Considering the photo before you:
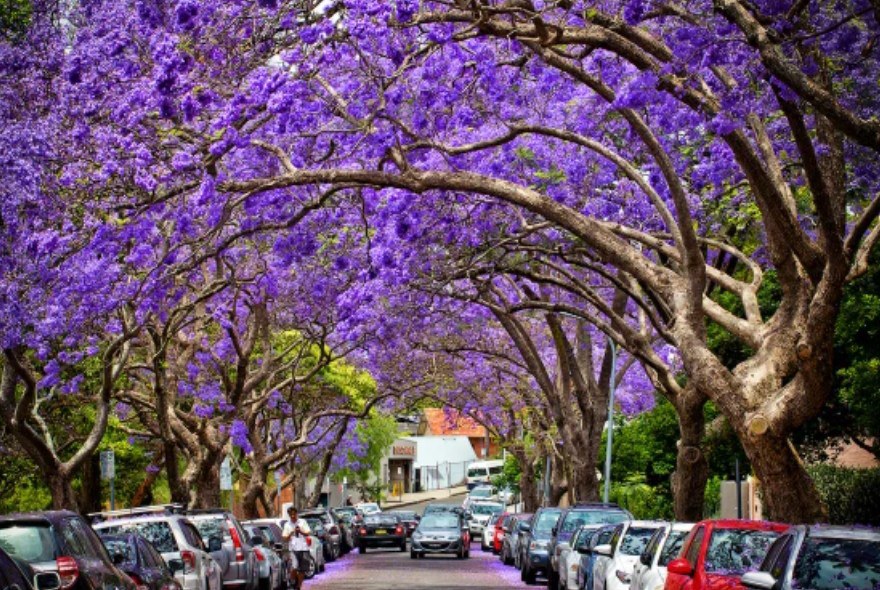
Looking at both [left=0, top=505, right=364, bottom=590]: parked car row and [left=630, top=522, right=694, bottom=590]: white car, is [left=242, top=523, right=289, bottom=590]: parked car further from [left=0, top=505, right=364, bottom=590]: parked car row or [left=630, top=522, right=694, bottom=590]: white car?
[left=630, top=522, right=694, bottom=590]: white car

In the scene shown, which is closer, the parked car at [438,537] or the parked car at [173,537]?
the parked car at [173,537]

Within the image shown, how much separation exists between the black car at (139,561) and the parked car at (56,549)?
223cm

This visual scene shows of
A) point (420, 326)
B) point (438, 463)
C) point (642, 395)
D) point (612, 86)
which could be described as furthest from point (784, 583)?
point (438, 463)

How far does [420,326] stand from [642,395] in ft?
49.2

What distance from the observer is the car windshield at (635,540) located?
2091 cm

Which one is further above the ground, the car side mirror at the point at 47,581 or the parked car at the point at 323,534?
the parked car at the point at 323,534

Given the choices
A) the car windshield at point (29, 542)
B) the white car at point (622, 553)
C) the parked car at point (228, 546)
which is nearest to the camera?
→ the car windshield at point (29, 542)

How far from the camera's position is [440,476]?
13150cm

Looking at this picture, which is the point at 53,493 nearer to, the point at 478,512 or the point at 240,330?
the point at 240,330

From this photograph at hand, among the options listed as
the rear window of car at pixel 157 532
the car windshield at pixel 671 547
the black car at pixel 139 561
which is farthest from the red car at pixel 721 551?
the rear window of car at pixel 157 532

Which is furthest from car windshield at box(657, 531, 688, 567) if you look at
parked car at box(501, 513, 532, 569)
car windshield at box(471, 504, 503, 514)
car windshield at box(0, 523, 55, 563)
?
car windshield at box(471, 504, 503, 514)

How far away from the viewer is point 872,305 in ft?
73.2

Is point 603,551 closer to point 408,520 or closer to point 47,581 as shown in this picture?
point 47,581

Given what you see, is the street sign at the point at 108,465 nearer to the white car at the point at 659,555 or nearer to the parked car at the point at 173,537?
the parked car at the point at 173,537
